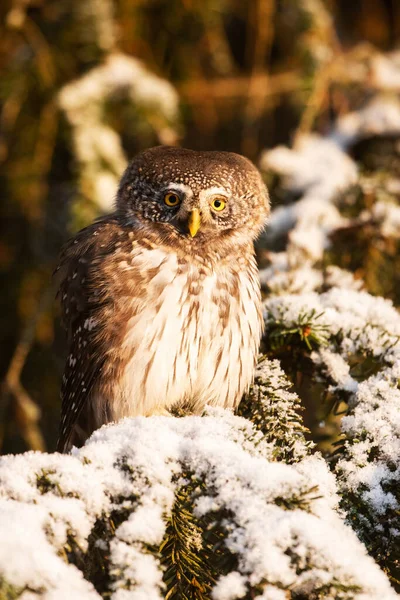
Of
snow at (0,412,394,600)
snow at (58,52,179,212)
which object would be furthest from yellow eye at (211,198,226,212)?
snow at (0,412,394,600)

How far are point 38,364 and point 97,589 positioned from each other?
263cm

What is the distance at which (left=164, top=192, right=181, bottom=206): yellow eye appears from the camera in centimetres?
271

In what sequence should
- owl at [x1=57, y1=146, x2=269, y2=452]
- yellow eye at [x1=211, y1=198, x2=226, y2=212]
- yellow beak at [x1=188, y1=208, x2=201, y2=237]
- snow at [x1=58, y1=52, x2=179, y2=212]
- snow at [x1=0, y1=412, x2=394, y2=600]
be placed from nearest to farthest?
snow at [x1=0, y1=412, x2=394, y2=600]
owl at [x1=57, y1=146, x2=269, y2=452]
yellow beak at [x1=188, y1=208, x2=201, y2=237]
yellow eye at [x1=211, y1=198, x2=226, y2=212]
snow at [x1=58, y1=52, x2=179, y2=212]

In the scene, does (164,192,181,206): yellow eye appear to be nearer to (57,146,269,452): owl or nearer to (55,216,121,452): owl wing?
(57,146,269,452): owl

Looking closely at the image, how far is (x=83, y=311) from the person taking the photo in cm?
264

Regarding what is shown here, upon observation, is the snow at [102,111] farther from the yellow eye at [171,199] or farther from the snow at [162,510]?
the snow at [162,510]

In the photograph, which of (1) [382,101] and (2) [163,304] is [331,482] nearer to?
(2) [163,304]

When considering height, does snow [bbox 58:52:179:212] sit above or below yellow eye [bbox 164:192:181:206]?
above

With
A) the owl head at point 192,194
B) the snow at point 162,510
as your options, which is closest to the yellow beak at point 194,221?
the owl head at point 192,194

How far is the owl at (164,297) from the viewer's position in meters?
2.48

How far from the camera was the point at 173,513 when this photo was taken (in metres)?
1.54

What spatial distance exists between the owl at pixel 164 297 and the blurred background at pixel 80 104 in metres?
0.79

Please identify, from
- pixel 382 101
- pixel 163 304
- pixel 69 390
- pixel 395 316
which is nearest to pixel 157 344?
pixel 163 304

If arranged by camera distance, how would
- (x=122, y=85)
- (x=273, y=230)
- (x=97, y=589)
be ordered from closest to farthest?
(x=97, y=589) < (x=273, y=230) < (x=122, y=85)
